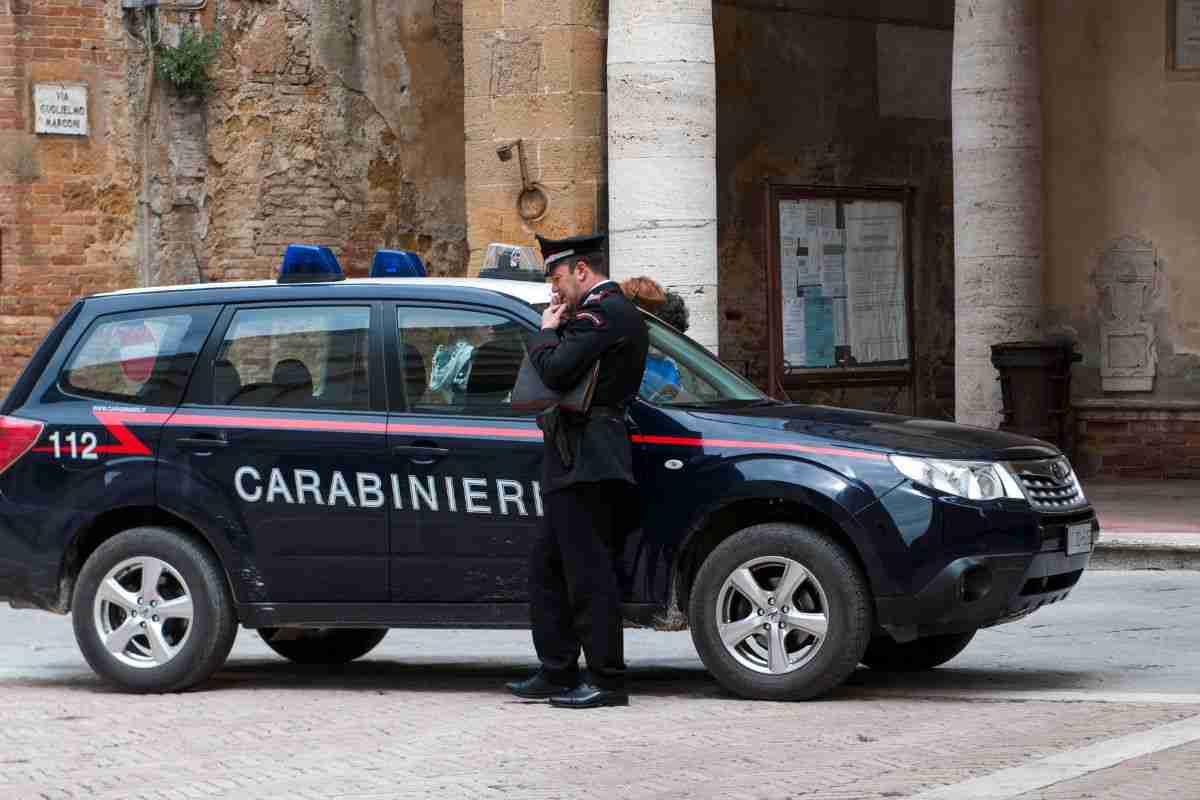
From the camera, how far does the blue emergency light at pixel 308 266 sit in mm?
9258

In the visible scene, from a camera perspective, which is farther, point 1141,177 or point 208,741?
point 1141,177

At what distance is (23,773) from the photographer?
7211 millimetres

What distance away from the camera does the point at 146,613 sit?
9.00 meters

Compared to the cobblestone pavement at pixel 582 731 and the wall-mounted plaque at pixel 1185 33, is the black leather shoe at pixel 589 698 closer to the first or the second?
the cobblestone pavement at pixel 582 731

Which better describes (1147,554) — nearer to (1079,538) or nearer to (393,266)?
(1079,538)

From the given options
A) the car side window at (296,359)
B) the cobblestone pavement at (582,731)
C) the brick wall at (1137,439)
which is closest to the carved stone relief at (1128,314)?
the brick wall at (1137,439)

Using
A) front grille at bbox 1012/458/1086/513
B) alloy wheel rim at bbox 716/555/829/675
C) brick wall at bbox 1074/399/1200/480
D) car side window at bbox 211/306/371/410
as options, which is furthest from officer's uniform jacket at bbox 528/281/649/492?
brick wall at bbox 1074/399/1200/480

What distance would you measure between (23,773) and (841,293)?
14935 millimetres

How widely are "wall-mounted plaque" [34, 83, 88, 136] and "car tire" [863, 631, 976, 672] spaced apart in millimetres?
12733

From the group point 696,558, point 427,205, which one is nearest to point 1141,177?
point 427,205

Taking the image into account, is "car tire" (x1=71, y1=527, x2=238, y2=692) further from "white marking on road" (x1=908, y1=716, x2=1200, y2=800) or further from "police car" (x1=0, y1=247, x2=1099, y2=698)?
"white marking on road" (x1=908, y1=716, x2=1200, y2=800)

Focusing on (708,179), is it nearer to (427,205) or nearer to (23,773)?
(427,205)

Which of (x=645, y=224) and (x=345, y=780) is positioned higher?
(x=645, y=224)

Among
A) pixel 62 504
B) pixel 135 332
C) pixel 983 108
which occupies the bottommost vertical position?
pixel 62 504
